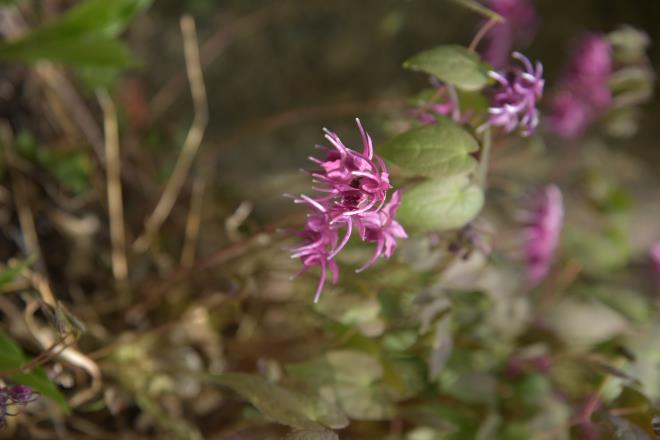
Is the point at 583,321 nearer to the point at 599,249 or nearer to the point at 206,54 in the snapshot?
the point at 599,249

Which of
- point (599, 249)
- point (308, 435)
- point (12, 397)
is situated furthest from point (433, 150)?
point (599, 249)

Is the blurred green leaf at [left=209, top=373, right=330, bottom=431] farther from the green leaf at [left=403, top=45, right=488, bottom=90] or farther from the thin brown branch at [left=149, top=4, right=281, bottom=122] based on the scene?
the thin brown branch at [left=149, top=4, right=281, bottom=122]

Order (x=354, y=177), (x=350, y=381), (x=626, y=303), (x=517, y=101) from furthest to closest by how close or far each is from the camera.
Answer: (x=626, y=303)
(x=350, y=381)
(x=517, y=101)
(x=354, y=177)

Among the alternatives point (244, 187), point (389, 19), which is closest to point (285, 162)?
point (244, 187)

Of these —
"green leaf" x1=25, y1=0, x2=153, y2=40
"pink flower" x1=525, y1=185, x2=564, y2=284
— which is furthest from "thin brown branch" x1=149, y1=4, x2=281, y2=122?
"pink flower" x1=525, y1=185, x2=564, y2=284

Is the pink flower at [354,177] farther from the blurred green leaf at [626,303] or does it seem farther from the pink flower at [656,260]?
the pink flower at [656,260]

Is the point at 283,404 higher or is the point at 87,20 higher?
the point at 87,20

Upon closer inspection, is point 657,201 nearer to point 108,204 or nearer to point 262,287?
point 262,287
